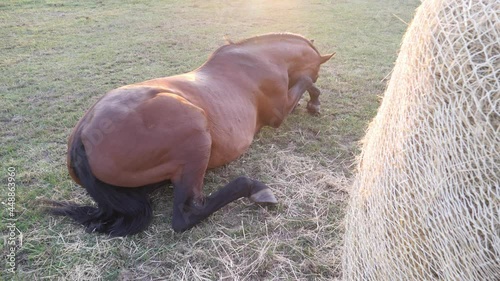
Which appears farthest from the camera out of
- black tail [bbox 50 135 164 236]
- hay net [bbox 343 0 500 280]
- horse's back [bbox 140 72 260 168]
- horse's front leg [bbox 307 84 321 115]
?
horse's front leg [bbox 307 84 321 115]

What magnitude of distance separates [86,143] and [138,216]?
53cm

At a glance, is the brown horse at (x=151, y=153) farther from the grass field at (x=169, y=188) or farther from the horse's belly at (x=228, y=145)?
the grass field at (x=169, y=188)

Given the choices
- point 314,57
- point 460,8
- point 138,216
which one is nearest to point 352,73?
point 314,57

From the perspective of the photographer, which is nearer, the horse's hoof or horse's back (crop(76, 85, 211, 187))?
horse's back (crop(76, 85, 211, 187))

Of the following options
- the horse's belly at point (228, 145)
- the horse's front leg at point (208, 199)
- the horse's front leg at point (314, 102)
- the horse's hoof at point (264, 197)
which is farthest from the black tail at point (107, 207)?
the horse's front leg at point (314, 102)

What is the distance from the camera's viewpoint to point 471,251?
1.18m

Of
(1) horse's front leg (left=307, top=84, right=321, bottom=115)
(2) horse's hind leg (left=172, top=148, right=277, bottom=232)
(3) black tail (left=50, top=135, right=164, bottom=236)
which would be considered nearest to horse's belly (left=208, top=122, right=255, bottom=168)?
(2) horse's hind leg (left=172, top=148, right=277, bottom=232)

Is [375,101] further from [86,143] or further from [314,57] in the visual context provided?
[86,143]

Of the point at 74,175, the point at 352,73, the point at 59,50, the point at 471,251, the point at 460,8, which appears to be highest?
the point at 460,8

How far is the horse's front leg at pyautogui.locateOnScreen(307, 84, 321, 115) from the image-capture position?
3781mm

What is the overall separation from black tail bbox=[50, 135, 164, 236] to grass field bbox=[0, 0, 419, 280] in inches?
2.7

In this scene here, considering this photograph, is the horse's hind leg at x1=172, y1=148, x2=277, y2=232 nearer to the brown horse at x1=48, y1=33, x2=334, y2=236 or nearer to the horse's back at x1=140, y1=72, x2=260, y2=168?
the brown horse at x1=48, y1=33, x2=334, y2=236

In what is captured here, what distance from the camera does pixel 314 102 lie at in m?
3.84

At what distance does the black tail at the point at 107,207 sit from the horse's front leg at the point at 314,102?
1938 millimetres
